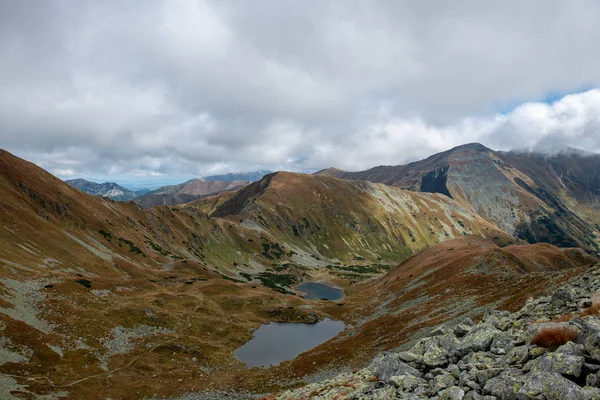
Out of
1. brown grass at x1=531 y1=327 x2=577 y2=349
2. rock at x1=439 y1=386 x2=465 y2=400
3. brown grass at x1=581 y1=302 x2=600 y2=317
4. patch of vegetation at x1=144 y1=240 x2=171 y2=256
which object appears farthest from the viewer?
patch of vegetation at x1=144 y1=240 x2=171 y2=256

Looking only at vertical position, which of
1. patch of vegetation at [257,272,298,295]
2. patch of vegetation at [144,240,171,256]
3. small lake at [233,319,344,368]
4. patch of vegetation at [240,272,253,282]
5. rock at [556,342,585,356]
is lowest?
small lake at [233,319,344,368]

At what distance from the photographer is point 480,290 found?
2697 inches

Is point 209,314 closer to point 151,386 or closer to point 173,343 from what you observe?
point 173,343

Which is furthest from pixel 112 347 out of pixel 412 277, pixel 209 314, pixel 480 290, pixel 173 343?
pixel 412 277

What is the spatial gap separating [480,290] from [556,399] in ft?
210

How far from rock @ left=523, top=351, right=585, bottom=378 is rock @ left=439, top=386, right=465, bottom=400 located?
2.99m

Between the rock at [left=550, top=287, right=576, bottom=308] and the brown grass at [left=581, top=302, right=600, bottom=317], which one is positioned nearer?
the brown grass at [left=581, top=302, right=600, bottom=317]

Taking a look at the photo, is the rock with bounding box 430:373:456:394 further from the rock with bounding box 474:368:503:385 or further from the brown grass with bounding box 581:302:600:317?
the brown grass with bounding box 581:302:600:317

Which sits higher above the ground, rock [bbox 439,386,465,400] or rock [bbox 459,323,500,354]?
rock [bbox 459,323,500,354]

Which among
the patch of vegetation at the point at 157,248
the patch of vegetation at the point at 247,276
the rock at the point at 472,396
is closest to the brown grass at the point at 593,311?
the rock at the point at 472,396

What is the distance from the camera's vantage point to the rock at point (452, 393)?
14.8 meters

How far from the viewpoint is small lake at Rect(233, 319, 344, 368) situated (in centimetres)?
7200

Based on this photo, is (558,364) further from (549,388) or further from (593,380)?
(549,388)

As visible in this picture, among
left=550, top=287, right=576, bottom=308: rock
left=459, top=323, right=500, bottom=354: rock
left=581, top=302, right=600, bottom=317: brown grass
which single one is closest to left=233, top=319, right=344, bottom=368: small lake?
left=550, top=287, right=576, bottom=308: rock
